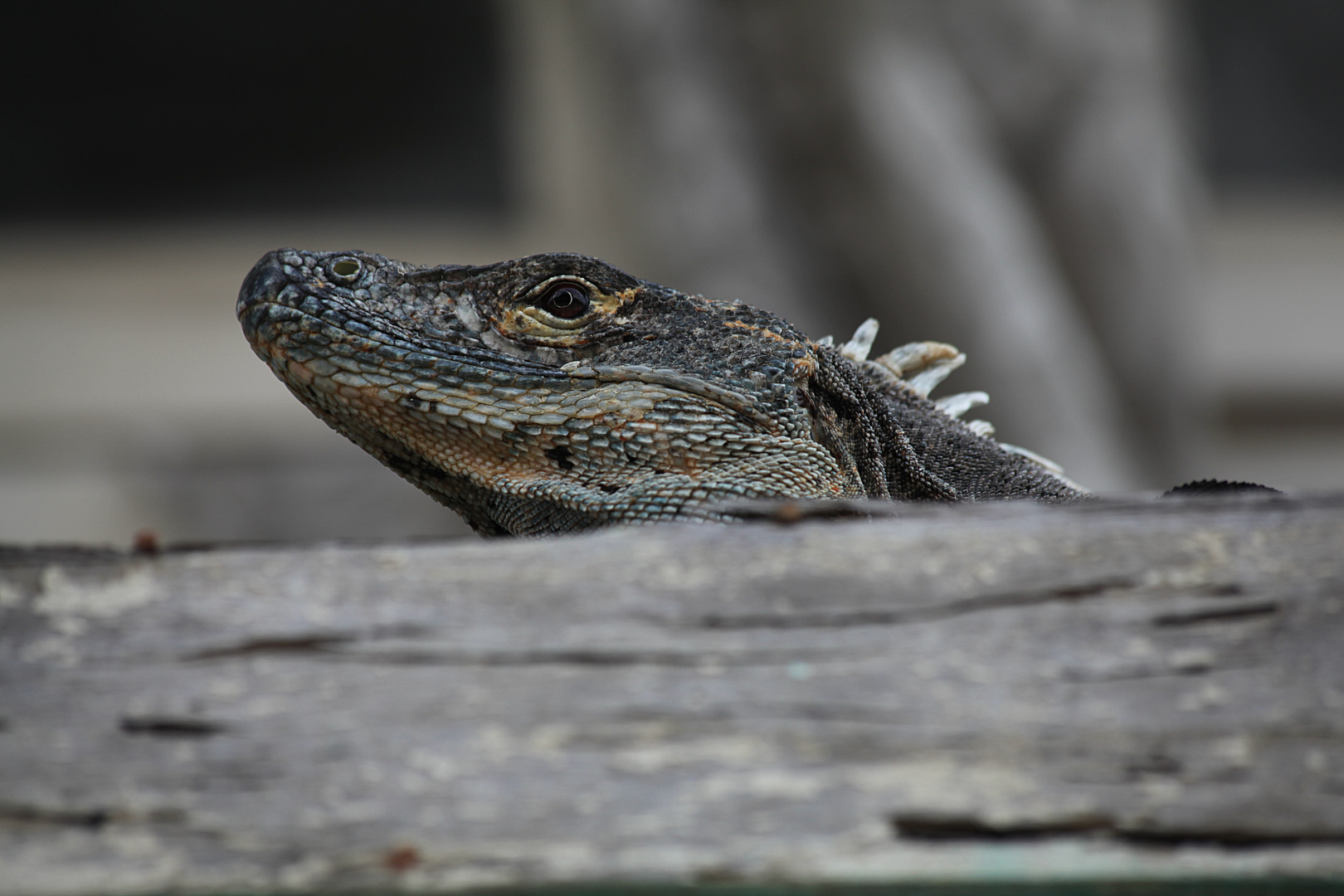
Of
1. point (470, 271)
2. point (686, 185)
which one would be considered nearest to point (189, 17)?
point (686, 185)

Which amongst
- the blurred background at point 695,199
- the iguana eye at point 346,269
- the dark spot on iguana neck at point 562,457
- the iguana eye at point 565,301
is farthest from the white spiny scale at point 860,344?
the blurred background at point 695,199

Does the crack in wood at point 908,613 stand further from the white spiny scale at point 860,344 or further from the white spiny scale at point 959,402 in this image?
the white spiny scale at point 959,402

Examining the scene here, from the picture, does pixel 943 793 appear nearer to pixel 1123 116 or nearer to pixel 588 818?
pixel 588 818

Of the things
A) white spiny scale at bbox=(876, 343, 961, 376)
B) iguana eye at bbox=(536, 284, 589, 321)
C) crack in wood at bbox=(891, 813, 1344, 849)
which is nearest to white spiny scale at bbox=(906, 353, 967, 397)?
white spiny scale at bbox=(876, 343, 961, 376)

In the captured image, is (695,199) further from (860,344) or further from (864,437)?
(864,437)

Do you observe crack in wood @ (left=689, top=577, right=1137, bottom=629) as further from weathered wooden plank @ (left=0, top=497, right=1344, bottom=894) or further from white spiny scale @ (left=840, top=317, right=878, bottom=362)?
white spiny scale @ (left=840, top=317, right=878, bottom=362)
